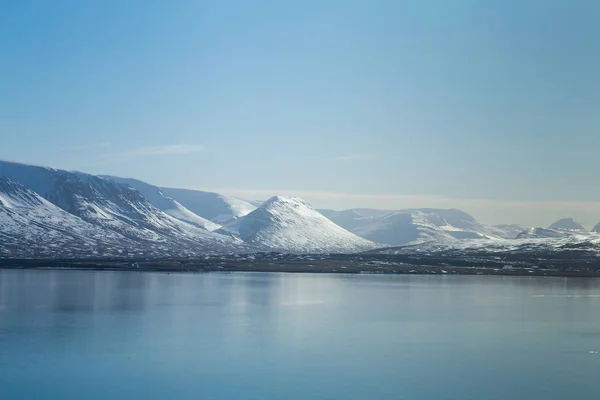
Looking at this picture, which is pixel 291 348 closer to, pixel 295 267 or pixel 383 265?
pixel 295 267

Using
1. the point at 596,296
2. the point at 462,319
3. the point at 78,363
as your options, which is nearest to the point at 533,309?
the point at 462,319

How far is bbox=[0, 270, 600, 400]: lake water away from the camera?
114 feet

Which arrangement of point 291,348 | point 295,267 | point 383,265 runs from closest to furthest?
1. point 291,348
2. point 295,267
3. point 383,265

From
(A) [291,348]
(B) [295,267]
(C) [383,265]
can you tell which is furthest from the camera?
(C) [383,265]

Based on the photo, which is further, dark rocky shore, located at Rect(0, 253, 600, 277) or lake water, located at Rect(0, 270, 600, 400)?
dark rocky shore, located at Rect(0, 253, 600, 277)

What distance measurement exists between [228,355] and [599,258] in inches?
6523

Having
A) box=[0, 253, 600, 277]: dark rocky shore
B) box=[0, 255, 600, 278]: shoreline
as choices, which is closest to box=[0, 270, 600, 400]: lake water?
box=[0, 255, 600, 278]: shoreline

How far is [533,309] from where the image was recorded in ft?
244

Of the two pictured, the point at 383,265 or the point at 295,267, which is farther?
the point at 383,265

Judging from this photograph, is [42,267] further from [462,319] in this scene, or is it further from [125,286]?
[462,319]

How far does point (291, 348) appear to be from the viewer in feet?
152

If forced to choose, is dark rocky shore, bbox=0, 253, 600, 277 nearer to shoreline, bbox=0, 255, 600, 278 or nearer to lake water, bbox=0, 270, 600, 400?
shoreline, bbox=0, 255, 600, 278

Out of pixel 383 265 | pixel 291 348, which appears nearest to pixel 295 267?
pixel 383 265

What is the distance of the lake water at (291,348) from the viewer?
34.8 m
